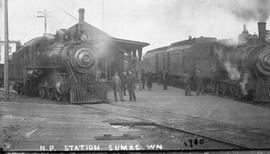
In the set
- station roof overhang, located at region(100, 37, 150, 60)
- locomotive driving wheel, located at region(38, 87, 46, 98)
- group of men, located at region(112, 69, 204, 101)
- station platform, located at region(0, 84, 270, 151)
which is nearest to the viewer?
station platform, located at region(0, 84, 270, 151)

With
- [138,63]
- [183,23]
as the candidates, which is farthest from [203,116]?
[183,23]

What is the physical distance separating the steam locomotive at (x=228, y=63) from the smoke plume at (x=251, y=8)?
22.8 inches

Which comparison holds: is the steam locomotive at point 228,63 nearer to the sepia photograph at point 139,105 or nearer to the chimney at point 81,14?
the sepia photograph at point 139,105

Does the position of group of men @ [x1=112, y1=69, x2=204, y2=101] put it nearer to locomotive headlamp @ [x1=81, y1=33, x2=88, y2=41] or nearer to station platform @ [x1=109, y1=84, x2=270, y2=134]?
station platform @ [x1=109, y1=84, x2=270, y2=134]

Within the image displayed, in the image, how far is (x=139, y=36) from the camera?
5.27 metres

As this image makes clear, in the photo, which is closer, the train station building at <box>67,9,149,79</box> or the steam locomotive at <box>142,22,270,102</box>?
the train station building at <box>67,9,149,79</box>

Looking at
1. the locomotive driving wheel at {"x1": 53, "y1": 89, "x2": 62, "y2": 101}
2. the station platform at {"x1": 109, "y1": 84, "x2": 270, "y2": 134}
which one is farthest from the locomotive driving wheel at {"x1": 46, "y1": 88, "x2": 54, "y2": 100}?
the station platform at {"x1": 109, "y1": 84, "x2": 270, "y2": 134}

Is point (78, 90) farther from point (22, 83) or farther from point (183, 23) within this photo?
point (183, 23)

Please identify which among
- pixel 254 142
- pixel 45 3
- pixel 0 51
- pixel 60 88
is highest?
pixel 45 3

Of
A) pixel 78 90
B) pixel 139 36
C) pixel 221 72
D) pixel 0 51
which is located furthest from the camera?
pixel 221 72

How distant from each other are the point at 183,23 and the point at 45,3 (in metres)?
2.00

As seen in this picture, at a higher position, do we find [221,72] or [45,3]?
[45,3]

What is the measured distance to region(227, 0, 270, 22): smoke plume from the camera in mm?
5301

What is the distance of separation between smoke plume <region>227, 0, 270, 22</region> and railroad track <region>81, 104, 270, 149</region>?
1673 mm
